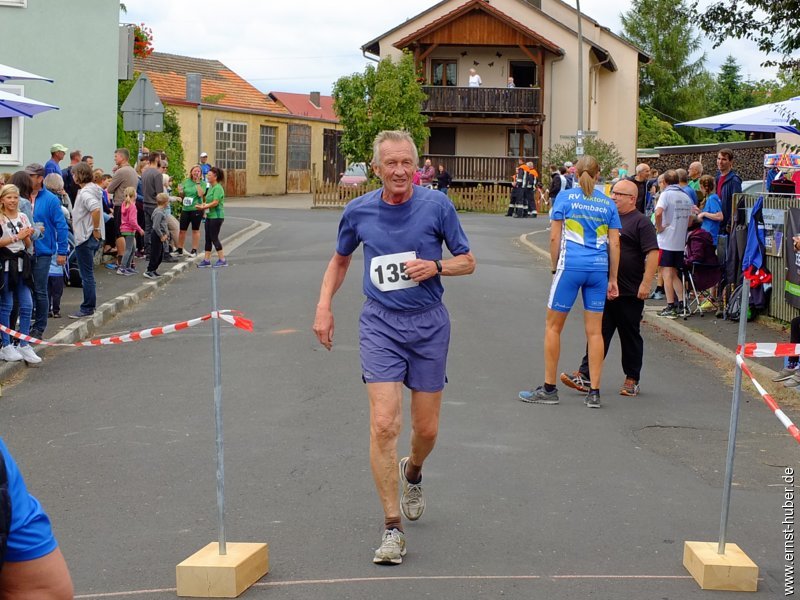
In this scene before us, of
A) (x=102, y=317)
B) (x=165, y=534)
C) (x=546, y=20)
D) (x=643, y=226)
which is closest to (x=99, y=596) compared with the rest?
(x=165, y=534)

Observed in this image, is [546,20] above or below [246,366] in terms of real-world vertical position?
above

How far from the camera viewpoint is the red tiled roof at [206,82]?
5366cm

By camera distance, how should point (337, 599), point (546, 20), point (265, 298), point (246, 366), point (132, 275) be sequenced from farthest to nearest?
1. point (546, 20)
2. point (132, 275)
3. point (265, 298)
4. point (246, 366)
5. point (337, 599)

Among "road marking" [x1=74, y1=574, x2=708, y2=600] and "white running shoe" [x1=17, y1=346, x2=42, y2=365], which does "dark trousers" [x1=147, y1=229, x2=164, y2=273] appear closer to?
"white running shoe" [x1=17, y1=346, x2=42, y2=365]

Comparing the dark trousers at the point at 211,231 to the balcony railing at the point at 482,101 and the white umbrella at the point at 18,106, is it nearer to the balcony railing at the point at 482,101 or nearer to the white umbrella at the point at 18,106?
the white umbrella at the point at 18,106

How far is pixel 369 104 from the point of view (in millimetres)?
46594

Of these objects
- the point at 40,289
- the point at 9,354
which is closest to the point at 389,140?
the point at 9,354

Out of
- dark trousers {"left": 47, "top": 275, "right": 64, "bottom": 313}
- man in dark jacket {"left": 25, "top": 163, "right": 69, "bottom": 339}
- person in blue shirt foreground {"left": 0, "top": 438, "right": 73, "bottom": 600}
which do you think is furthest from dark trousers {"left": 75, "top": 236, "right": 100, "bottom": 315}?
person in blue shirt foreground {"left": 0, "top": 438, "right": 73, "bottom": 600}

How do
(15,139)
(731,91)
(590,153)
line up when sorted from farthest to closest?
(731,91) → (590,153) → (15,139)

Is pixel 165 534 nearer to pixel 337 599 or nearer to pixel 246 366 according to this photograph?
pixel 337 599

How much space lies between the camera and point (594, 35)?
58438mm

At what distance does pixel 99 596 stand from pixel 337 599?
1049 millimetres

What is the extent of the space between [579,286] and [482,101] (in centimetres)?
4355

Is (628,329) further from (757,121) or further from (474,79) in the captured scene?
(474,79)
